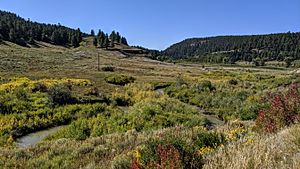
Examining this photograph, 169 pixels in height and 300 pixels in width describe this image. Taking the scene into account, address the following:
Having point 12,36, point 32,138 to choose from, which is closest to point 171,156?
point 32,138

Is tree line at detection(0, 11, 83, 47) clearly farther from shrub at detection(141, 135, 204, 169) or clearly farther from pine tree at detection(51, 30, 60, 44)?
shrub at detection(141, 135, 204, 169)

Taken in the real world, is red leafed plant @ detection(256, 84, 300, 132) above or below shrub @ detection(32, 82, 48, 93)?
above

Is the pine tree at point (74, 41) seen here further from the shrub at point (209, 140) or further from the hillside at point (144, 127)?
the shrub at point (209, 140)

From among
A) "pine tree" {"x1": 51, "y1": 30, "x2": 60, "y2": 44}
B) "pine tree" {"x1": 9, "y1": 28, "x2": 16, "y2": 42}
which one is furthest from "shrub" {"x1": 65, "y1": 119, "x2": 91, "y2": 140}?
"pine tree" {"x1": 51, "y1": 30, "x2": 60, "y2": 44}

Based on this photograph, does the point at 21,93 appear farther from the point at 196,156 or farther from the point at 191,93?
the point at 196,156

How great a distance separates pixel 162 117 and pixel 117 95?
33.9 ft

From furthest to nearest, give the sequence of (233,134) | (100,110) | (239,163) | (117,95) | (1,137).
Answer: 1. (117,95)
2. (100,110)
3. (1,137)
4. (233,134)
5. (239,163)

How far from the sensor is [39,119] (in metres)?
22.5

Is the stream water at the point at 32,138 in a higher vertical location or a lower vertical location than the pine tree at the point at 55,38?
lower

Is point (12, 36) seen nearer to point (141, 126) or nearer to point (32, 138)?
point (32, 138)

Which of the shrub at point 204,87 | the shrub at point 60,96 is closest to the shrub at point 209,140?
the shrub at point 60,96

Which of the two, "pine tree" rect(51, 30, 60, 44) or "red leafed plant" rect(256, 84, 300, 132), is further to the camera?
"pine tree" rect(51, 30, 60, 44)

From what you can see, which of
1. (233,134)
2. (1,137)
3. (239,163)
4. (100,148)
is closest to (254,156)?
(239,163)

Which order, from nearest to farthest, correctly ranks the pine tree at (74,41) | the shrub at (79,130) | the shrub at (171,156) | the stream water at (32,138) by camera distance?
the shrub at (171,156), the shrub at (79,130), the stream water at (32,138), the pine tree at (74,41)
